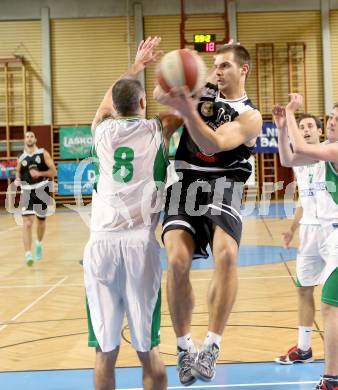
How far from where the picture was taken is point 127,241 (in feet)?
13.1

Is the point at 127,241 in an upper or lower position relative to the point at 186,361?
upper

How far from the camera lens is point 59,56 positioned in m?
23.0

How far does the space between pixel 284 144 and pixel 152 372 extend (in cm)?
215

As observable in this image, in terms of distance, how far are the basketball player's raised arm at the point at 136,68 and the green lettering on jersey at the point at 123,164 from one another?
1.04ft

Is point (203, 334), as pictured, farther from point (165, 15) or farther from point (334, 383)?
point (165, 15)

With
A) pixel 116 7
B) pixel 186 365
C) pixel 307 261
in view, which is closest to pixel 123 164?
pixel 186 365

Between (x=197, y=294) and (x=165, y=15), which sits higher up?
(x=165, y=15)

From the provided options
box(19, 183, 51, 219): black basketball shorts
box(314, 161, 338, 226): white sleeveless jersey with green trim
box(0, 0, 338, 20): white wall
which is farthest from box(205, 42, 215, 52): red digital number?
box(314, 161, 338, 226): white sleeveless jersey with green trim

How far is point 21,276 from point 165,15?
15032 millimetres

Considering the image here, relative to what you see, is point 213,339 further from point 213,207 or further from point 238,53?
point 238,53

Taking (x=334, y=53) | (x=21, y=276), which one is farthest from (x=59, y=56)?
(x=21, y=276)

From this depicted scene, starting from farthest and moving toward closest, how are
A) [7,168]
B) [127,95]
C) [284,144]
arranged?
[7,168], [284,144], [127,95]

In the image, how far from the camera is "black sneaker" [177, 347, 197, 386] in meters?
4.05

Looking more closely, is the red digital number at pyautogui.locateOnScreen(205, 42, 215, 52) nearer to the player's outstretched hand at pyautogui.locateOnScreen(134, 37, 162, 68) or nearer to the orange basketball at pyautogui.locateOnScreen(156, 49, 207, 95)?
the player's outstretched hand at pyautogui.locateOnScreen(134, 37, 162, 68)
